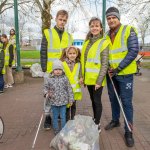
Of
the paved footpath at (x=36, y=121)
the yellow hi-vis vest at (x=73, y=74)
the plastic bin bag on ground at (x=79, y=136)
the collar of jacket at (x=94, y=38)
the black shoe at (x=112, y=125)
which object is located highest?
the collar of jacket at (x=94, y=38)

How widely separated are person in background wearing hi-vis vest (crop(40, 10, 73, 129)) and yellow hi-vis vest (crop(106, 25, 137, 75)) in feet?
3.06

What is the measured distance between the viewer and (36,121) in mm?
6406

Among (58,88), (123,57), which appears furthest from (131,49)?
(58,88)

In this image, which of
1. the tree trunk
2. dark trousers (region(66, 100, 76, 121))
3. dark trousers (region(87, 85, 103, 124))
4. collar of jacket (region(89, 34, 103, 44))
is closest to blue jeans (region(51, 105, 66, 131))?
dark trousers (region(66, 100, 76, 121))

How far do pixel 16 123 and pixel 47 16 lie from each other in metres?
9.02

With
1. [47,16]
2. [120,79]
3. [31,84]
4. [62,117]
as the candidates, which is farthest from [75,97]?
[47,16]

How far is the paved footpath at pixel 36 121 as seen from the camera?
501 centimetres

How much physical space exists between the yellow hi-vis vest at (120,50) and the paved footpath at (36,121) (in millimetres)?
1173

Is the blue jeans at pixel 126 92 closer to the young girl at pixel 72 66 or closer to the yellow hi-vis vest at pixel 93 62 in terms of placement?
the yellow hi-vis vest at pixel 93 62

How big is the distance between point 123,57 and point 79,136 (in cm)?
149

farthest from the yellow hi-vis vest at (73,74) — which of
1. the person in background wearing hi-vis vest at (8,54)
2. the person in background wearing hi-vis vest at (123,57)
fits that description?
the person in background wearing hi-vis vest at (8,54)

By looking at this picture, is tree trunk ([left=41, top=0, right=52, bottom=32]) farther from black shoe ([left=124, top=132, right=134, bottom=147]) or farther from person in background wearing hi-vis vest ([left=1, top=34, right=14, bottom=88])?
black shoe ([left=124, top=132, right=134, bottom=147])

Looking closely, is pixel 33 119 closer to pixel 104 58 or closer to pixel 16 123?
pixel 16 123

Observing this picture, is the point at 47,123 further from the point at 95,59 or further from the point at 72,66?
the point at 95,59
